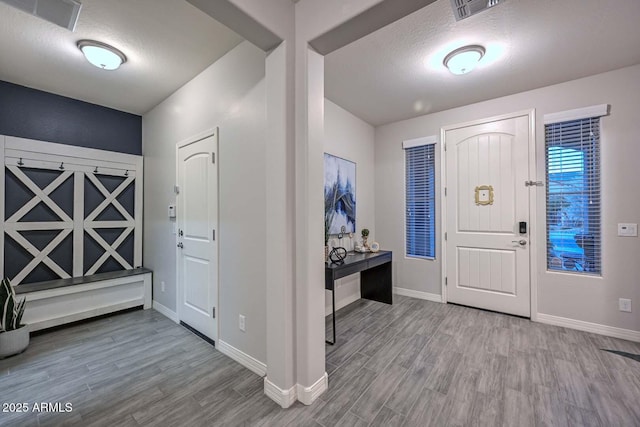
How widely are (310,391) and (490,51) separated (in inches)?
121

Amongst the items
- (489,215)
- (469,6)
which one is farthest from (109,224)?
(489,215)

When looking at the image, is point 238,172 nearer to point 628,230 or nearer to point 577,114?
point 577,114

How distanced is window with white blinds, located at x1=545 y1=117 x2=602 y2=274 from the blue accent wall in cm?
532

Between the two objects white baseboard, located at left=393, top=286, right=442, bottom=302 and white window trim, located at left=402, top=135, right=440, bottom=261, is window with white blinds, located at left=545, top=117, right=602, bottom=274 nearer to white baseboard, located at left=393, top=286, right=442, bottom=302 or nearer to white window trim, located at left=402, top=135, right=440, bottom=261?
white window trim, located at left=402, top=135, right=440, bottom=261

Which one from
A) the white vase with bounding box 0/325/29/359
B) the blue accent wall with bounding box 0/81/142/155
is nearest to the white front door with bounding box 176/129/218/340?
the white vase with bounding box 0/325/29/359

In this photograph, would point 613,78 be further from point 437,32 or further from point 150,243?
point 150,243

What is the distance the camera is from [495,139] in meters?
3.28

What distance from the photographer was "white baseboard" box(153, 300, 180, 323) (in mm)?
3082

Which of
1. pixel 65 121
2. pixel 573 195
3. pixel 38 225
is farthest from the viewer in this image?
pixel 65 121

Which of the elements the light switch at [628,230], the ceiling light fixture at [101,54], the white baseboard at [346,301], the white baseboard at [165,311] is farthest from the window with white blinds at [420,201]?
the ceiling light fixture at [101,54]

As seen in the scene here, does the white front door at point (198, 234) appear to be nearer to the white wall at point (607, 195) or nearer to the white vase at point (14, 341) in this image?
the white vase at point (14, 341)

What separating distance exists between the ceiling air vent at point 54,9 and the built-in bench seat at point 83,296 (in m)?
2.57

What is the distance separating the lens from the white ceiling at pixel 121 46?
1.95 m

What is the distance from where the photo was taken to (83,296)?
3.04 meters
